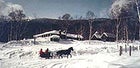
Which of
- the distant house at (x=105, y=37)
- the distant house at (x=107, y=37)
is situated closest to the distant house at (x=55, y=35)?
the distant house at (x=105, y=37)

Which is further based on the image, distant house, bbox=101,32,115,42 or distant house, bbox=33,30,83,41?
distant house, bbox=101,32,115,42

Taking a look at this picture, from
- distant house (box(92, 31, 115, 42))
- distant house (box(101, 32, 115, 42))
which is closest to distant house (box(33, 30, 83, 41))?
distant house (box(92, 31, 115, 42))

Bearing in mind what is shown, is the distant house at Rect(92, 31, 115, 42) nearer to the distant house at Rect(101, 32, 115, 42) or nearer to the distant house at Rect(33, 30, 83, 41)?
the distant house at Rect(101, 32, 115, 42)

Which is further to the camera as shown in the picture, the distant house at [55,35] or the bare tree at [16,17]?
the bare tree at [16,17]

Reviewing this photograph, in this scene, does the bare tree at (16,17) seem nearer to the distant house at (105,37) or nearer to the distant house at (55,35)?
the distant house at (55,35)

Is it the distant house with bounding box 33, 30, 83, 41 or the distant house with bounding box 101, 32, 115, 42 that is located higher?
the distant house with bounding box 33, 30, 83, 41

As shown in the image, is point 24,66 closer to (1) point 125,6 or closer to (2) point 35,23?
(1) point 125,6

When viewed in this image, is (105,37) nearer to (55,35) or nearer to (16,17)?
(55,35)

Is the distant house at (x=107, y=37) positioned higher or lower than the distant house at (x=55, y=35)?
lower

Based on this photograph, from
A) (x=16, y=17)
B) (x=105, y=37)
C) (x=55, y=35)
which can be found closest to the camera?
(x=55, y=35)

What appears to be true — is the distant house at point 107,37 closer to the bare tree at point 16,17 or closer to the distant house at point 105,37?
the distant house at point 105,37

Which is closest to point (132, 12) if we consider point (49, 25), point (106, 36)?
point (106, 36)

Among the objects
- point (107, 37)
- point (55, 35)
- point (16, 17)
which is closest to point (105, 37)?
point (107, 37)

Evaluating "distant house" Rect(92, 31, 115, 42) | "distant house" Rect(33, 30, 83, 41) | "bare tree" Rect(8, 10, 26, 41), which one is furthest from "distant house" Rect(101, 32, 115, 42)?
"bare tree" Rect(8, 10, 26, 41)
